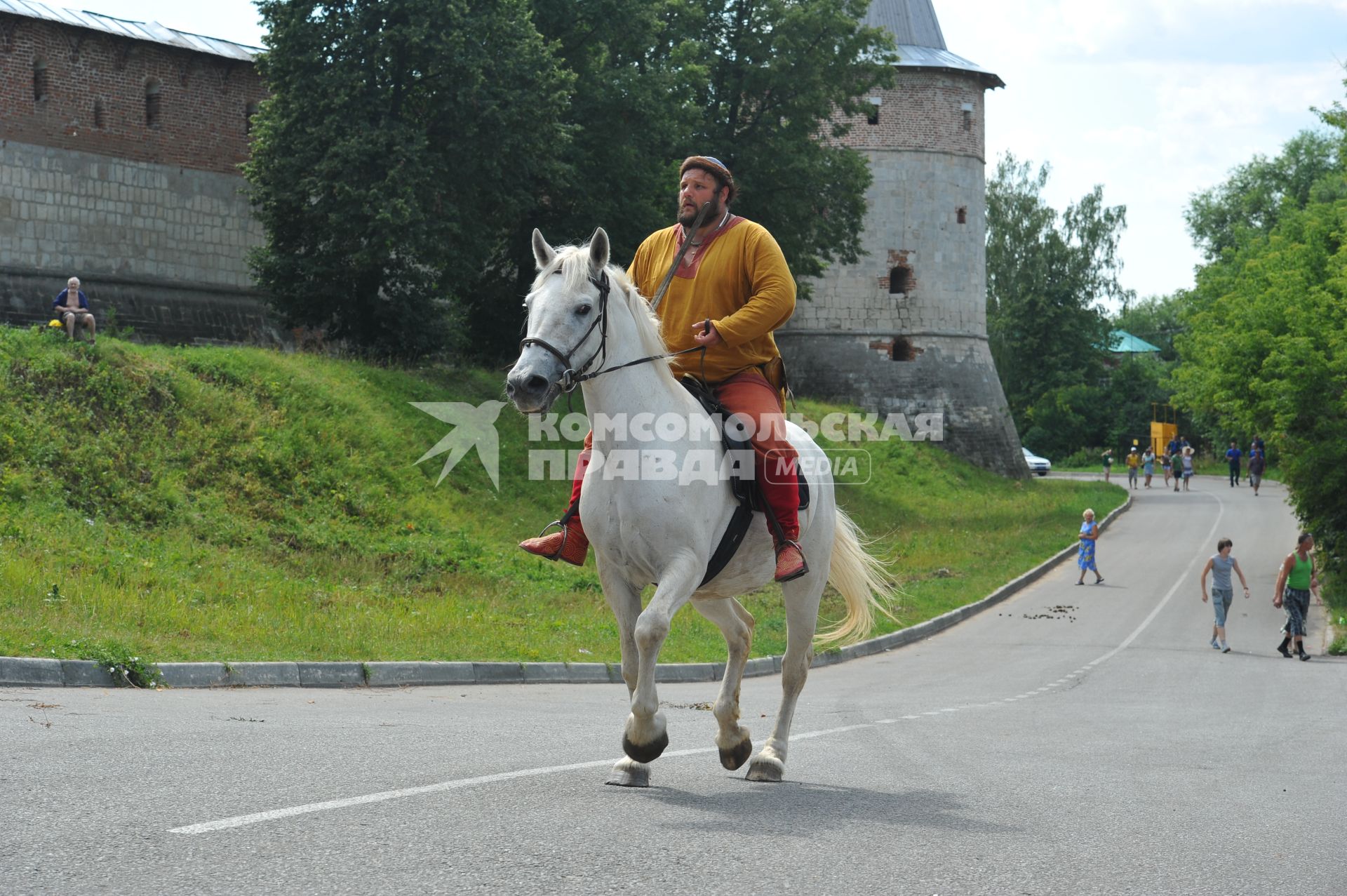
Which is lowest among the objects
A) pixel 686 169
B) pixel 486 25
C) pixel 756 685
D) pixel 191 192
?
pixel 756 685

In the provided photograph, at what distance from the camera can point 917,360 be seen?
186 ft

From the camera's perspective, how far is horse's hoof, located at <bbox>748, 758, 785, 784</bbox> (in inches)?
303

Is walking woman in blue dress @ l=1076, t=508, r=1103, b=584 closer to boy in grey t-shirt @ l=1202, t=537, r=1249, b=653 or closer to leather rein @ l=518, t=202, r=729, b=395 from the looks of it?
boy in grey t-shirt @ l=1202, t=537, r=1249, b=653

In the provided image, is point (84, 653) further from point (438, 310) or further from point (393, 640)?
point (438, 310)

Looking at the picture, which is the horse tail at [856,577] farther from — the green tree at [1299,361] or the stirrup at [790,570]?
the green tree at [1299,361]

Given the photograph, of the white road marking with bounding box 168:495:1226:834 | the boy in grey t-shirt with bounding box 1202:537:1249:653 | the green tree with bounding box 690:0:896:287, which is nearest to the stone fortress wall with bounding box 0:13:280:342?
the green tree with bounding box 690:0:896:287

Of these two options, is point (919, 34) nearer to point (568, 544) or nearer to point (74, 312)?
point (74, 312)

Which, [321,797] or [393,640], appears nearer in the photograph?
[321,797]

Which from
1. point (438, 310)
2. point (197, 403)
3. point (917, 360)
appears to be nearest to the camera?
point (197, 403)

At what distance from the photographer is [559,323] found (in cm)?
687

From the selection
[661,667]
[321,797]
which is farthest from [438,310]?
[321,797]

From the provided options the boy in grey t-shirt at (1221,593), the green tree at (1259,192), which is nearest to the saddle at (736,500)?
the boy in grey t-shirt at (1221,593)

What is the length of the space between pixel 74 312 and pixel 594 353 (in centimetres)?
2053

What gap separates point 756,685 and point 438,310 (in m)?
20.3
